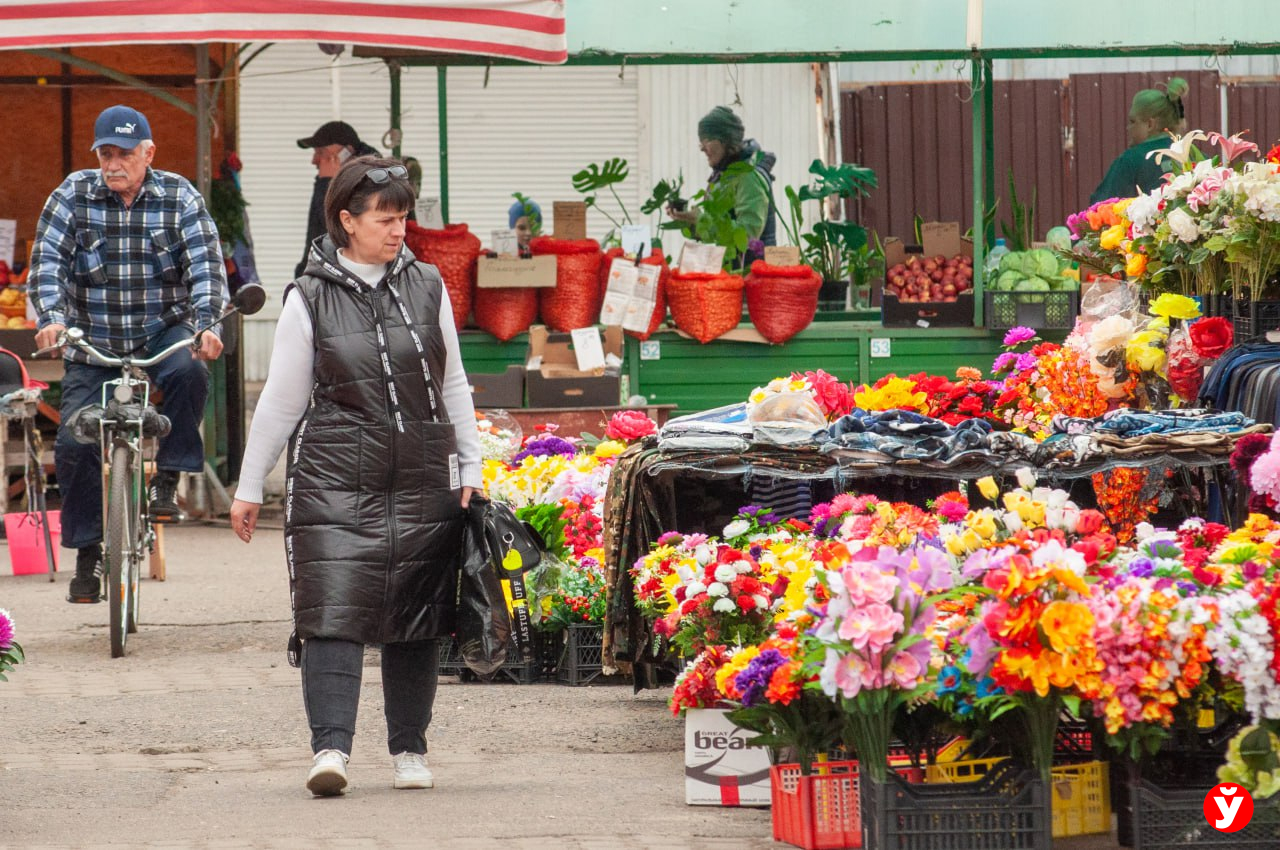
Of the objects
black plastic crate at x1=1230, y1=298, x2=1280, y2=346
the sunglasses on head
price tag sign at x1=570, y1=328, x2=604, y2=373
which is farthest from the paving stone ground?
price tag sign at x1=570, y1=328, x2=604, y2=373

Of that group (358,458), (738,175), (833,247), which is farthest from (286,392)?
(833,247)

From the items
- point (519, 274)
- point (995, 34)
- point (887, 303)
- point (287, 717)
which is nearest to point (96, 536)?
point (287, 717)

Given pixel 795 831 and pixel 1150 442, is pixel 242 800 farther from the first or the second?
pixel 1150 442

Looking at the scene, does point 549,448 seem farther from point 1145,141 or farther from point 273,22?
point 1145,141

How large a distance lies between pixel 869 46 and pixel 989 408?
4342 millimetres

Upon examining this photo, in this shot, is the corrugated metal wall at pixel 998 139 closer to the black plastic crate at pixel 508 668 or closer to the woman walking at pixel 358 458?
the black plastic crate at pixel 508 668

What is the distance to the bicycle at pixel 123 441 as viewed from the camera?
24.8ft

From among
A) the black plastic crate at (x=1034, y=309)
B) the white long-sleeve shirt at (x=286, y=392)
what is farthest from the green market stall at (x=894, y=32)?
the white long-sleeve shirt at (x=286, y=392)

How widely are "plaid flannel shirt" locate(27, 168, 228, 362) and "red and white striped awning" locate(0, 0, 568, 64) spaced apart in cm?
169

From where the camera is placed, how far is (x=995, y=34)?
37.3 feet

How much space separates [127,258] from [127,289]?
0.45 feet

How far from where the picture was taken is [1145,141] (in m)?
11.3

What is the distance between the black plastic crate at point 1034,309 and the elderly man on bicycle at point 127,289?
5.22 metres

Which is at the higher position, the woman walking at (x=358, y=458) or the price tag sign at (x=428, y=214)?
the price tag sign at (x=428, y=214)
